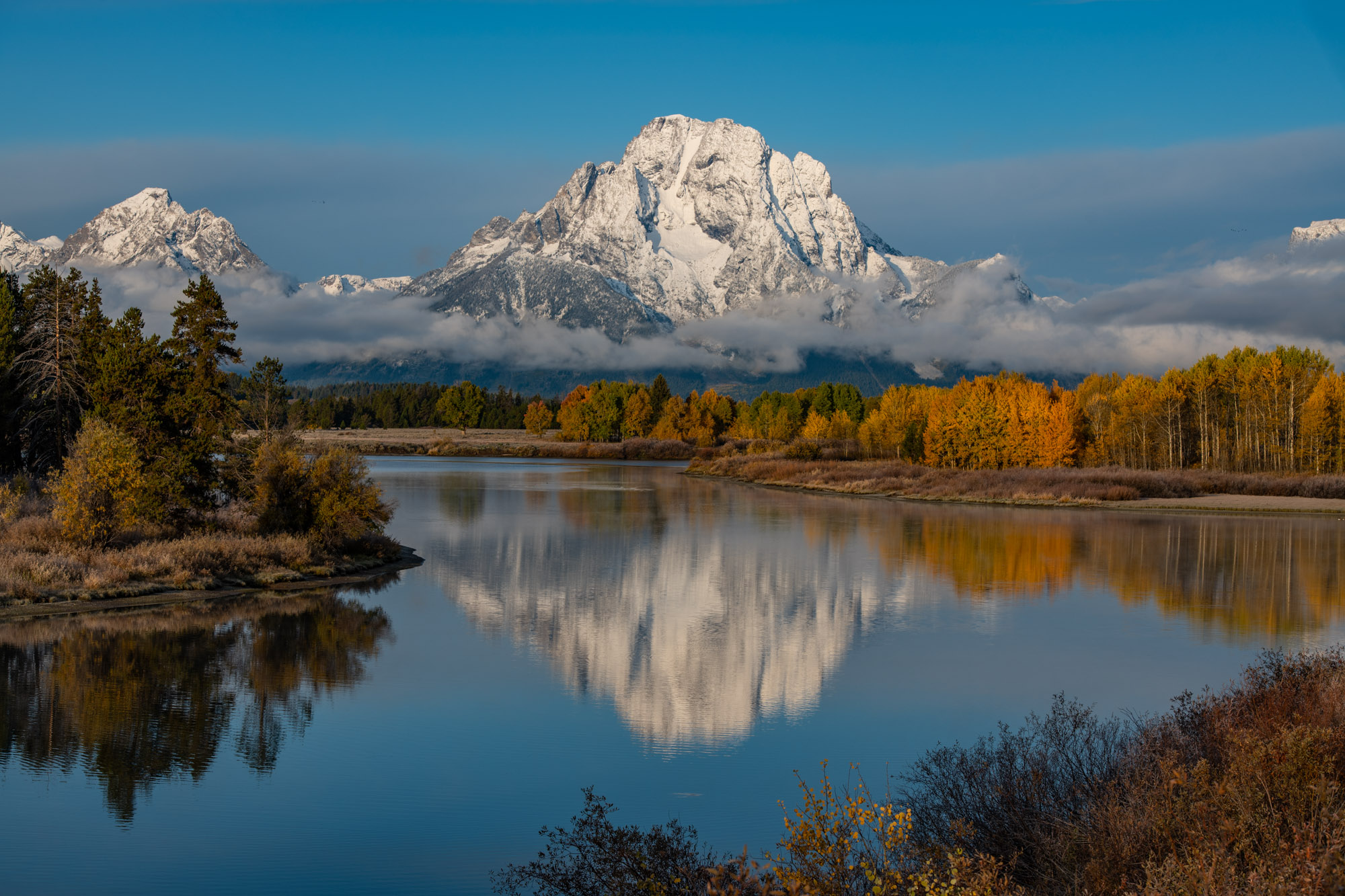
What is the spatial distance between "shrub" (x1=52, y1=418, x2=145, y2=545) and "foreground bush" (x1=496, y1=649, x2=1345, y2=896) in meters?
22.6

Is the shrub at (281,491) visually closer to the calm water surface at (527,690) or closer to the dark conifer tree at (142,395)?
the dark conifer tree at (142,395)

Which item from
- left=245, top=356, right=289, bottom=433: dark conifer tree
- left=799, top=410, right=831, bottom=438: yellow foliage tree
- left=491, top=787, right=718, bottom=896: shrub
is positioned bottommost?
left=491, top=787, right=718, bottom=896: shrub

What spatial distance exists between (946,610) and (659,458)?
424 feet

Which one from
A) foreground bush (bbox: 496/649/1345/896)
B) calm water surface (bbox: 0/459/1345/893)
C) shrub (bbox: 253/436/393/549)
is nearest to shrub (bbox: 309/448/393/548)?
shrub (bbox: 253/436/393/549)

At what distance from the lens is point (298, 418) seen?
113 ft

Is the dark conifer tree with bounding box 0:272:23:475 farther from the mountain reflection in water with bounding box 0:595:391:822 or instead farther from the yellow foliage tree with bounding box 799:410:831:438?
the yellow foliage tree with bounding box 799:410:831:438

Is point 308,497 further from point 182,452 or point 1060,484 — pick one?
point 1060,484

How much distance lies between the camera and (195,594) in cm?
2641

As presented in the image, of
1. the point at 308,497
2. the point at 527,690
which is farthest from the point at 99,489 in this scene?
the point at 527,690

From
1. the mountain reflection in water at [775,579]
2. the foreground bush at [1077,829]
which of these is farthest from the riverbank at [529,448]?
the foreground bush at [1077,829]

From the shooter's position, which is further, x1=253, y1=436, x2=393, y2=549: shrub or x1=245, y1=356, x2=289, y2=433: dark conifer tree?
x1=245, y1=356, x2=289, y2=433: dark conifer tree

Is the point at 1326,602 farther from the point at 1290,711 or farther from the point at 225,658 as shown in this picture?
the point at 225,658

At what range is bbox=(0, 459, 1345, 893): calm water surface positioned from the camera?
38.3 ft

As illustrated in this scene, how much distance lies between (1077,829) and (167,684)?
15.7 meters
